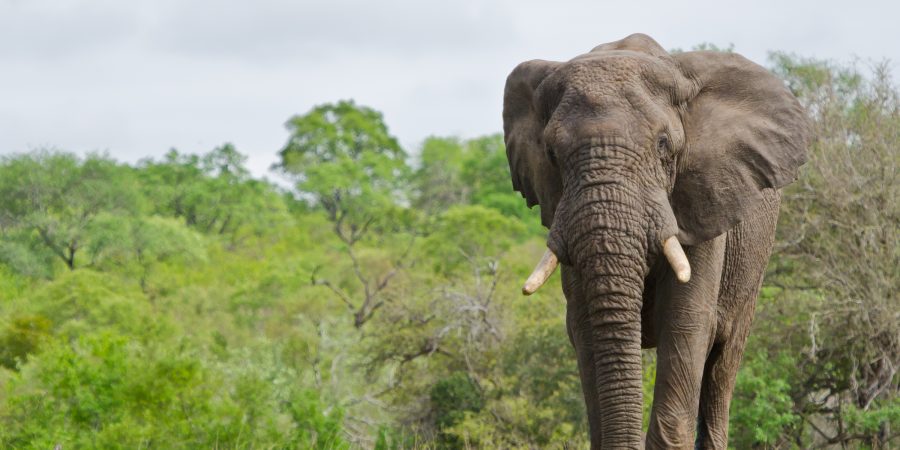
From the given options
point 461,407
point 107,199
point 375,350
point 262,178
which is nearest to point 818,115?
point 461,407

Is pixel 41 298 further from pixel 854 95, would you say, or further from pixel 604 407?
pixel 604 407

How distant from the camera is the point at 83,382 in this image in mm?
16750

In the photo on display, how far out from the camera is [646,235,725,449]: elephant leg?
6246 millimetres

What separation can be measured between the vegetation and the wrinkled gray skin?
3.90 metres

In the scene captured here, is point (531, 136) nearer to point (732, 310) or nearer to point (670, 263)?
point (670, 263)

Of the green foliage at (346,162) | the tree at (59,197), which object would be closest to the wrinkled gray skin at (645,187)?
the tree at (59,197)

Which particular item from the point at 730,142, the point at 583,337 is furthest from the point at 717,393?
the point at 730,142

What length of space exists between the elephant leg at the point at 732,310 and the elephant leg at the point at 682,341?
58cm

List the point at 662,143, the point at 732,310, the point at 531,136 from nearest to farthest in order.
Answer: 1. the point at 662,143
2. the point at 531,136
3. the point at 732,310

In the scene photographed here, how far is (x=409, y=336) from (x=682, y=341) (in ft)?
50.1

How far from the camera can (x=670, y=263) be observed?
5785 millimetres

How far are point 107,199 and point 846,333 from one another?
34.8 meters

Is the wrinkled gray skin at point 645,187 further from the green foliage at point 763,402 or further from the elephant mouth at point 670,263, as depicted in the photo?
the green foliage at point 763,402

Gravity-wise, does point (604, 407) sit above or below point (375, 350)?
below
